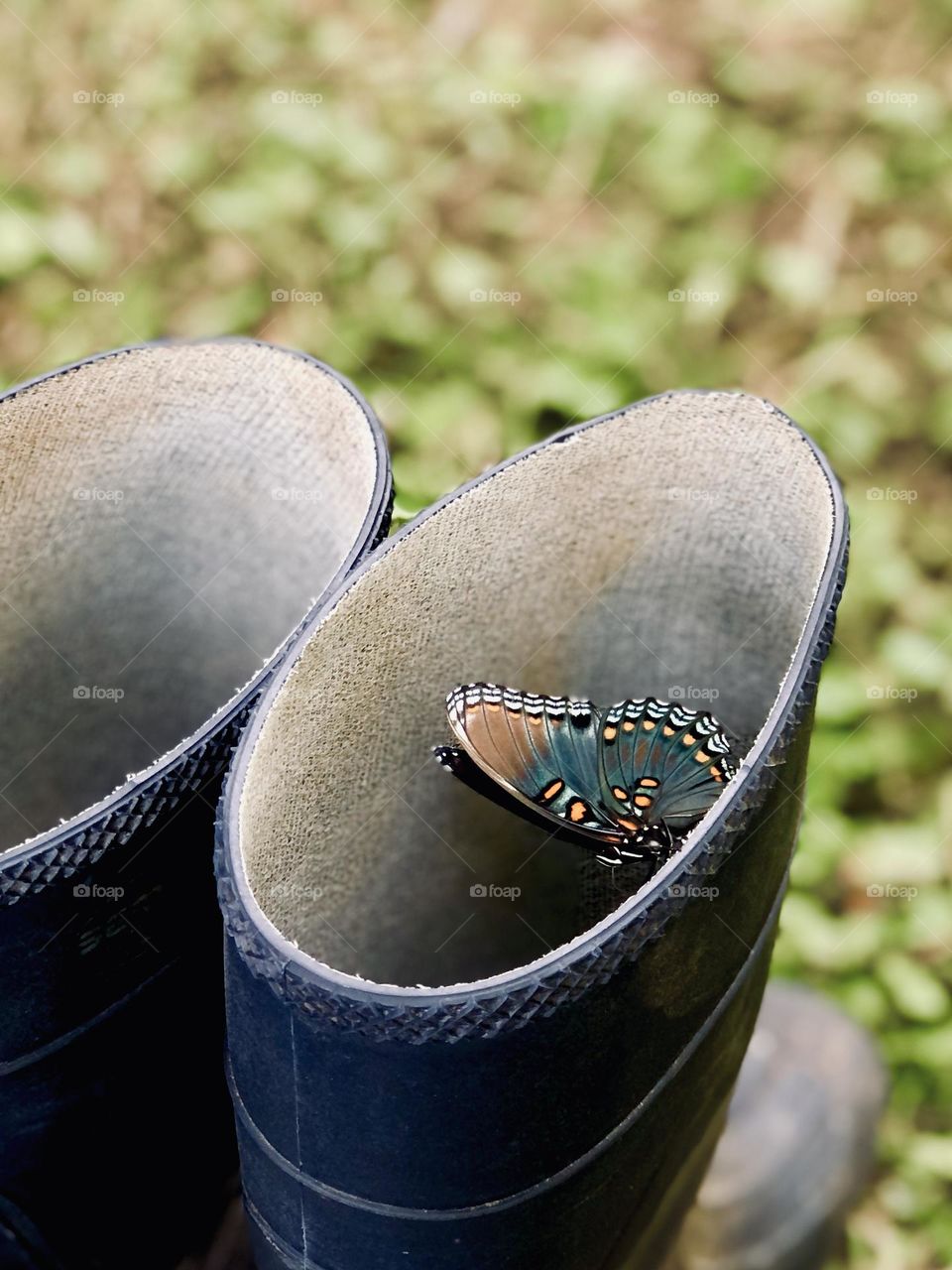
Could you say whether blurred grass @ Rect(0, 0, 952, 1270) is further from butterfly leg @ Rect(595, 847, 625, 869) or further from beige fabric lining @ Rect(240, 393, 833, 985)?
butterfly leg @ Rect(595, 847, 625, 869)

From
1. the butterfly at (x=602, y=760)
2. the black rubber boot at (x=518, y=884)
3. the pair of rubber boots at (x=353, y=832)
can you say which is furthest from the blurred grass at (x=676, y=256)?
the butterfly at (x=602, y=760)

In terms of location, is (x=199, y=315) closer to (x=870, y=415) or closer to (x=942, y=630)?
(x=870, y=415)

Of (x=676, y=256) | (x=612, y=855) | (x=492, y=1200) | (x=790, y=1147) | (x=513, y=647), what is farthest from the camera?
(x=676, y=256)

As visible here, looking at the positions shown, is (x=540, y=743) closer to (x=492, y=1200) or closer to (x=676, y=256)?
(x=492, y=1200)

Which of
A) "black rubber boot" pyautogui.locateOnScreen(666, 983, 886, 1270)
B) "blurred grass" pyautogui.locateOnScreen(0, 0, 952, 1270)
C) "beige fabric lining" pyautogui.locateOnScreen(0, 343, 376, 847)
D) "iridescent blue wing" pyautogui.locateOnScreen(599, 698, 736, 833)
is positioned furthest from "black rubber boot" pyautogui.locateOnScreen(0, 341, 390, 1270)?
"blurred grass" pyautogui.locateOnScreen(0, 0, 952, 1270)

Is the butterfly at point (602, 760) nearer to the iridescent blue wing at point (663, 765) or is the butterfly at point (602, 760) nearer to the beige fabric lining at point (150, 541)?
the iridescent blue wing at point (663, 765)

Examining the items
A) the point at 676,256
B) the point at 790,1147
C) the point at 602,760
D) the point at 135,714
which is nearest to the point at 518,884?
the point at 602,760

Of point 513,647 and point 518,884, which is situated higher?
point 513,647
